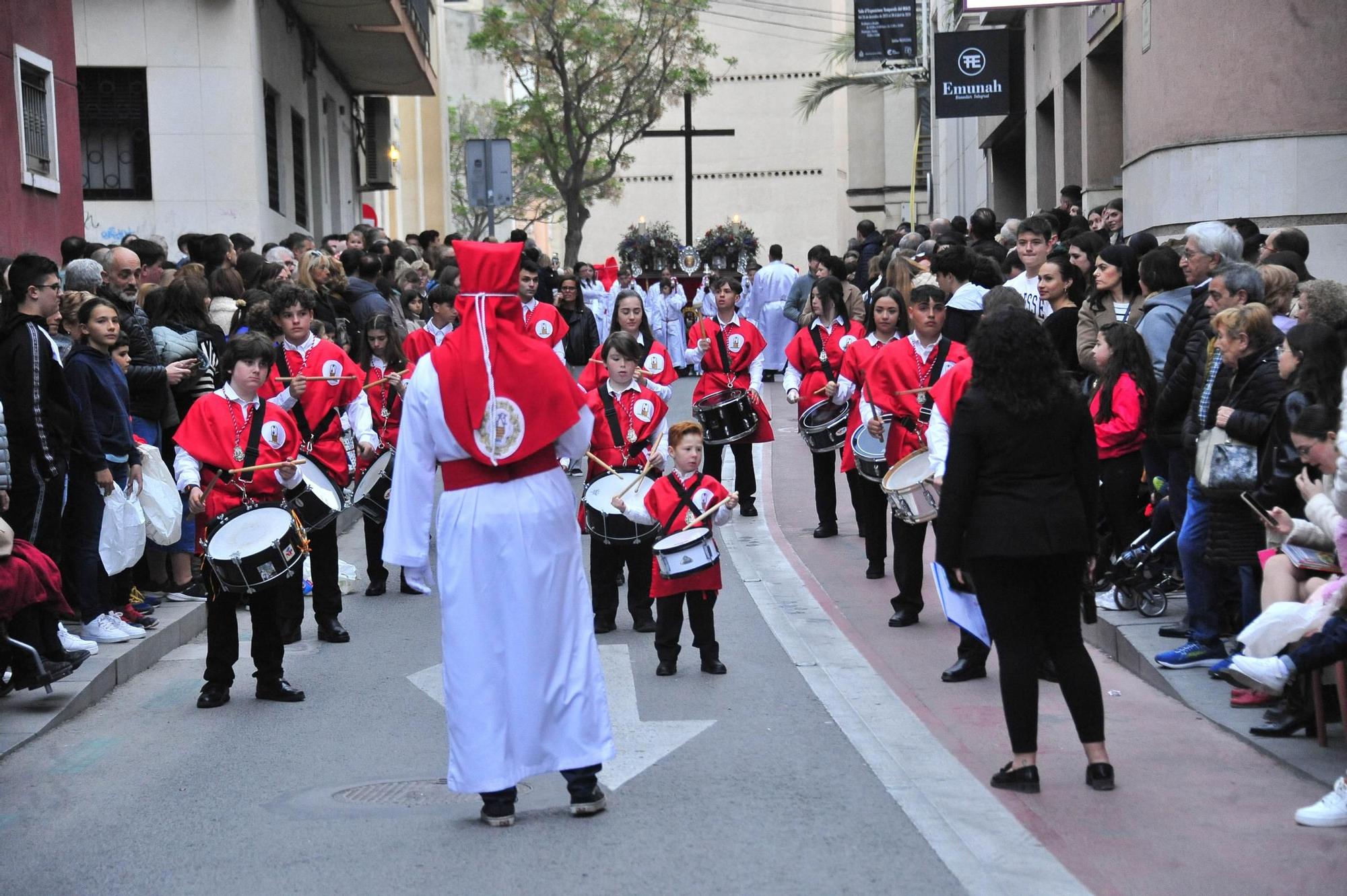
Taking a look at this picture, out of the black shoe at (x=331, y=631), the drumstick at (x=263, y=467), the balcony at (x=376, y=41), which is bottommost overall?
the black shoe at (x=331, y=631)

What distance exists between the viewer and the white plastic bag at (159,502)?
32.9ft

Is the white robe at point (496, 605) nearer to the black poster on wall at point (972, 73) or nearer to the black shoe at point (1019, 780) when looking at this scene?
the black shoe at point (1019, 780)

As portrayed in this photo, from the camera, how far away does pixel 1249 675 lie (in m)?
6.97

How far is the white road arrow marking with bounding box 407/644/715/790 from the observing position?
709 centimetres

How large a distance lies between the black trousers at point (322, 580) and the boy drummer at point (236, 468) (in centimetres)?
113

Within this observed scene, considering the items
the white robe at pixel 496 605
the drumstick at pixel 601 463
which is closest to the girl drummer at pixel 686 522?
the drumstick at pixel 601 463

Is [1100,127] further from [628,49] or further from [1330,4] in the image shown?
[628,49]

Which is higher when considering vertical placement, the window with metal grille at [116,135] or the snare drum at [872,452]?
the window with metal grille at [116,135]

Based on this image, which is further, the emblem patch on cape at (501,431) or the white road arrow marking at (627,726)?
the white road arrow marking at (627,726)

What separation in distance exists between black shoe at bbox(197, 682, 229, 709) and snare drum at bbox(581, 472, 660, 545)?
7.67 ft

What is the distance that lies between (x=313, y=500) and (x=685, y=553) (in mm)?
2317

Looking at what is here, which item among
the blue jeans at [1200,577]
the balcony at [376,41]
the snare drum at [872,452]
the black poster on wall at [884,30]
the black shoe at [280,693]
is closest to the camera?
the blue jeans at [1200,577]

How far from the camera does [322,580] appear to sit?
33.8 ft

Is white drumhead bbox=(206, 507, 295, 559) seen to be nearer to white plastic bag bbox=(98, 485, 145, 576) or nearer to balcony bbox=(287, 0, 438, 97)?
white plastic bag bbox=(98, 485, 145, 576)
